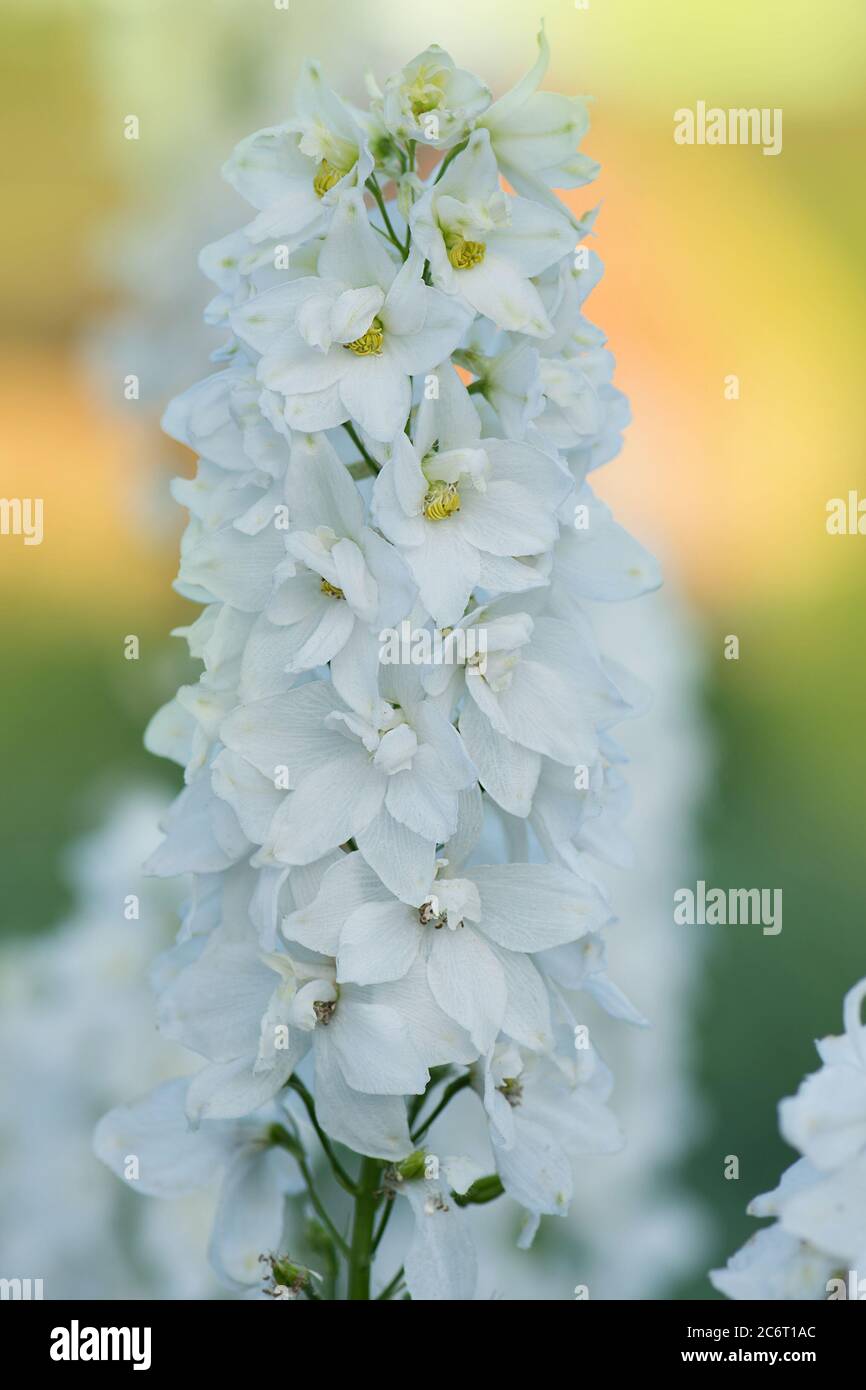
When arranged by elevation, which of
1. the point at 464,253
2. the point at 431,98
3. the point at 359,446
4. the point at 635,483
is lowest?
the point at 359,446

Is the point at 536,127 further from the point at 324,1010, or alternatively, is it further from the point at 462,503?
the point at 324,1010

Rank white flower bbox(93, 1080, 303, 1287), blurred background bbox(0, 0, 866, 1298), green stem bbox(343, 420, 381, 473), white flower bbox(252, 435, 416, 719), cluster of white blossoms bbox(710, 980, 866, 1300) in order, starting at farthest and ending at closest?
blurred background bbox(0, 0, 866, 1298), white flower bbox(93, 1080, 303, 1287), green stem bbox(343, 420, 381, 473), white flower bbox(252, 435, 416, 719), cluster of white blossoms bbox(710, 980, 866, 1300)

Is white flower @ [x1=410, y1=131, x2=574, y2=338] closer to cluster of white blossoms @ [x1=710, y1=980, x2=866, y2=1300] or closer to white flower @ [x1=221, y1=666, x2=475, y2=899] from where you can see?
white flower @ [x1=221, y1=666, x2=475, y2=899]

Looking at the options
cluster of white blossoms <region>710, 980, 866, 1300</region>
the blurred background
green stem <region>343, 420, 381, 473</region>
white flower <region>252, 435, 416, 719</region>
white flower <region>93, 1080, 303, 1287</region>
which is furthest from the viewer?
the blurred background

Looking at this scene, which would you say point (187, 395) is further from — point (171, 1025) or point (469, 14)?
point (469, 14)

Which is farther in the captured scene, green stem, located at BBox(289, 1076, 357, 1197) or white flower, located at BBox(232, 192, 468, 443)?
green stem, located at BBox(289, 1076, 357, 1197)

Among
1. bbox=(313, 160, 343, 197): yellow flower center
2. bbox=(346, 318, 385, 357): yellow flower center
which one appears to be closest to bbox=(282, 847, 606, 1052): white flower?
bbox=(346, 318, 385, 357): yellow flower center

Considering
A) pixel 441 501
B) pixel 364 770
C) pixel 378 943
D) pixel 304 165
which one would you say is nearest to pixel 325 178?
pixel 304 165

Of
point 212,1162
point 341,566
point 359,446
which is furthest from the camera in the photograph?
point 212,1162
